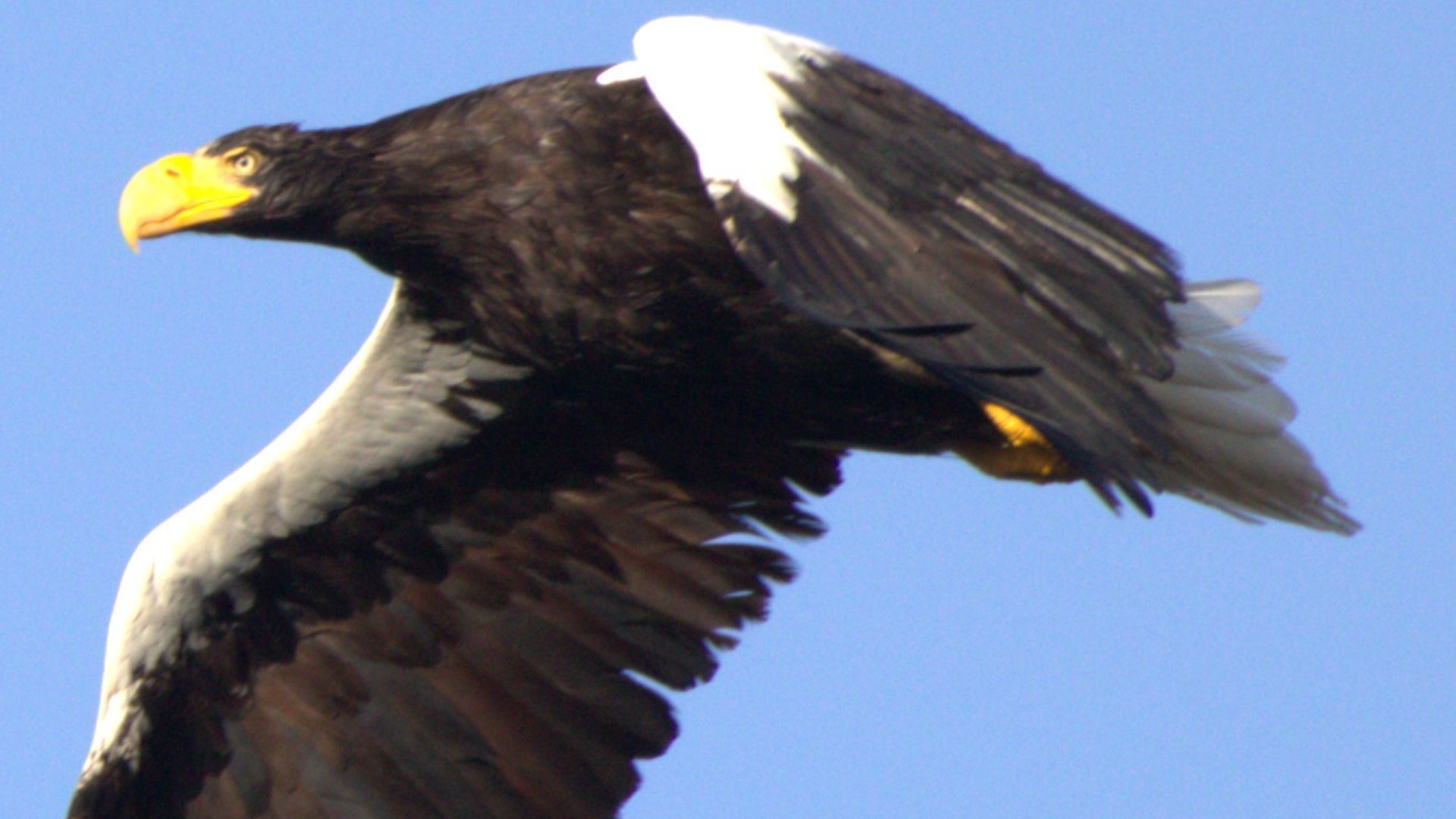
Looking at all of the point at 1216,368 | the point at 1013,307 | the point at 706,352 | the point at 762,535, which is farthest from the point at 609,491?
the point at 1013,307

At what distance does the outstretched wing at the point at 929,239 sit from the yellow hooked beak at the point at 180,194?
139cm

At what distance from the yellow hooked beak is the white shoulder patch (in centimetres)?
136

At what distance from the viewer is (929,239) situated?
5645 millimetres

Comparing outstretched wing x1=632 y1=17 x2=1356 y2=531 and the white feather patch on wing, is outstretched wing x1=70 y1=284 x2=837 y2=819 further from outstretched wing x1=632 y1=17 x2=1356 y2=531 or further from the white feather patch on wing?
outstretched wing x1=632 y1=17 x2=1356 y2=531

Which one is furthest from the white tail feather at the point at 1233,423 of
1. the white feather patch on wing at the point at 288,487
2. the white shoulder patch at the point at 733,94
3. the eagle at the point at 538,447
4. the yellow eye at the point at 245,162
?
the yellow eye at the point at 245,162

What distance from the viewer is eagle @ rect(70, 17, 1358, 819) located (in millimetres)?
6422

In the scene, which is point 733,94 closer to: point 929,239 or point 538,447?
point 929,239

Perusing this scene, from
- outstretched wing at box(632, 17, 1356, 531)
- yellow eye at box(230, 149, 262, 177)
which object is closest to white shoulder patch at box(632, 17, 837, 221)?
outstretched wing at box(632, 17, 1356, 531)

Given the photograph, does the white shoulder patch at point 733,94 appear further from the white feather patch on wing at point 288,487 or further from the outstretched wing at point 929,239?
the white feather patch on wing at point 288,487

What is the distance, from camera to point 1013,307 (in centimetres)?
556

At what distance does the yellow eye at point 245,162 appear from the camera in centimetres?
690

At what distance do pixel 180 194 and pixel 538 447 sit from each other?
3.57 ft

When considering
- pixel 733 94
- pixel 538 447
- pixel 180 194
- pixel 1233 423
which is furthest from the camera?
pixel 538 447

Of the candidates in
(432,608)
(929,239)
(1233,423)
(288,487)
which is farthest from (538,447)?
(929,239)
